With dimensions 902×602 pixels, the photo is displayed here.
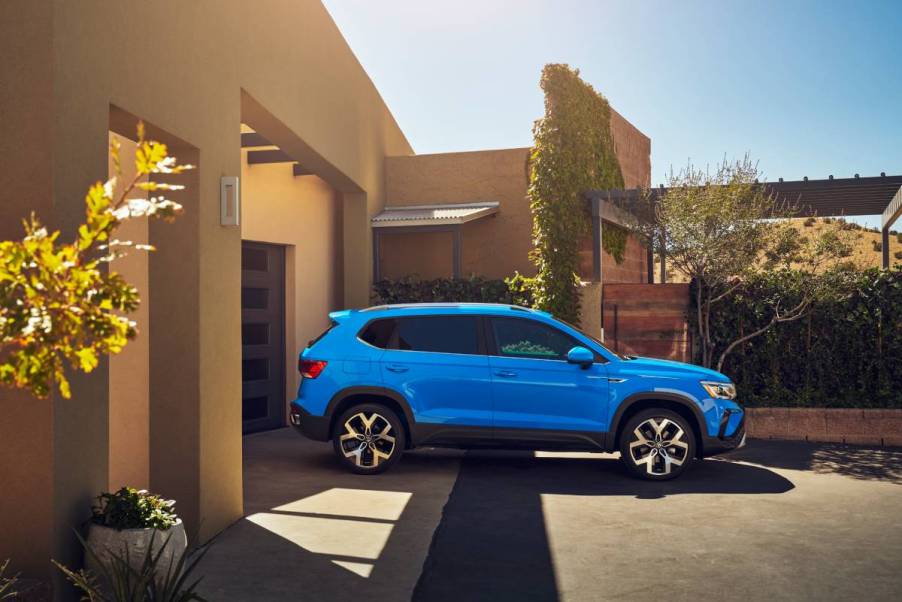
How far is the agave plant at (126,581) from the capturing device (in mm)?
4047

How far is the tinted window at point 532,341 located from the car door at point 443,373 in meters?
0.26

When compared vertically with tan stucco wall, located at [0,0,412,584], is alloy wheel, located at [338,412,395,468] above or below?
below

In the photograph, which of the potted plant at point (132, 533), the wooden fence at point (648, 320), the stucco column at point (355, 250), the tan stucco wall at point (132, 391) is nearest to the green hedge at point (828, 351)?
the wooden fence at point (648, 320)

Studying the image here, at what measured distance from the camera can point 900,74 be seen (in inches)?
1415

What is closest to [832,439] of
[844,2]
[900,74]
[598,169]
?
[598,169]

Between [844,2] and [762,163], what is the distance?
28.6 feet

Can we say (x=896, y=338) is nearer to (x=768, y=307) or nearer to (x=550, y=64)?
(x=768, y=307)

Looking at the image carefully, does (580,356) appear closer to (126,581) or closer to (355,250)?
(126,581)

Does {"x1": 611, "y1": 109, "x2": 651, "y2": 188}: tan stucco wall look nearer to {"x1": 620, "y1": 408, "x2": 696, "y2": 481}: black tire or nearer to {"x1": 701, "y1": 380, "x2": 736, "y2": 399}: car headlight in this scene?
{"x1": 701, "y1": 380, "x2": 736, "y2": 399}: car headlight

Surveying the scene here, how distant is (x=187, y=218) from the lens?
20.5 ft

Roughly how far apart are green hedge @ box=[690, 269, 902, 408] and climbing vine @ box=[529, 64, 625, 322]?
8.14ft

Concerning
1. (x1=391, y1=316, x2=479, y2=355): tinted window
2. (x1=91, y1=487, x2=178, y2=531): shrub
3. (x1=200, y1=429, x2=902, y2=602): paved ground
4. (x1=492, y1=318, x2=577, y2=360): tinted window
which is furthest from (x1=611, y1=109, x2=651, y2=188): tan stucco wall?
(x1=91, y1=487, x2=178, y2=531): shrub

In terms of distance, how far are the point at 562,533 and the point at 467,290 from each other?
7.27 metres

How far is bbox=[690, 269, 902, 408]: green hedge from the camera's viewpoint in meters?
11.6
